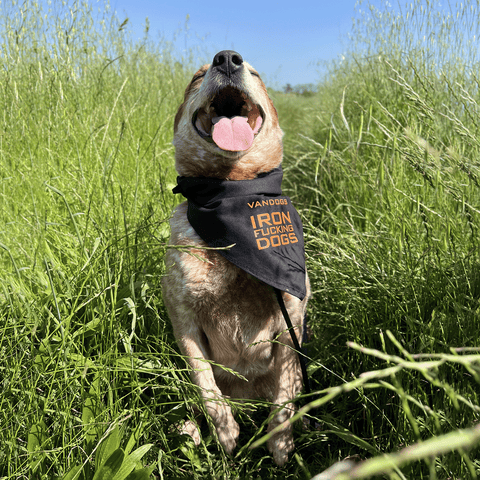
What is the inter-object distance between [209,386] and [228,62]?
56.1 inches

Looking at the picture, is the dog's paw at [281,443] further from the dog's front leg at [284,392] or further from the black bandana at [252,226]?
the black bandana at [252,226]

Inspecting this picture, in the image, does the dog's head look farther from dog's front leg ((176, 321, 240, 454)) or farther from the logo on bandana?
dog's front leg ((176, 321, 240, 454))

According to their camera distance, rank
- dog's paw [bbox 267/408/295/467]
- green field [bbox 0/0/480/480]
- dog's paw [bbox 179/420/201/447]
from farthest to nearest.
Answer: dog's paw [bbox 179/420/201/447] → dog's paw [bbox 267/408/295/467] → green field [bbox 0/0/480/480]

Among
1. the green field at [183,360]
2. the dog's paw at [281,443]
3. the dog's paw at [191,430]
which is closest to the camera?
the green field at [183,360]

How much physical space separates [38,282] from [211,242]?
90 cm

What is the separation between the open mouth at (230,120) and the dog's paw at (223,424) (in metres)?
1.08

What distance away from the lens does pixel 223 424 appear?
61.2 inches

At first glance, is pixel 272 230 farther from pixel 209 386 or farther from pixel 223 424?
pixel 223 424

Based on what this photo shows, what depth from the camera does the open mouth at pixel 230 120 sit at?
62.1 inches

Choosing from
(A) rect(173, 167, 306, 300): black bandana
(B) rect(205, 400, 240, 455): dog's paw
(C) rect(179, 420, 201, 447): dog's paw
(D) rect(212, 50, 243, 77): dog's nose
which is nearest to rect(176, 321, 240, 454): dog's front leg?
(B) rect(205, 400, 240, 455): dog's paw

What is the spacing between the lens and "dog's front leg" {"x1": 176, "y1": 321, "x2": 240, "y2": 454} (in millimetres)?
1532

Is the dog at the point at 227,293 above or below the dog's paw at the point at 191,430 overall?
above

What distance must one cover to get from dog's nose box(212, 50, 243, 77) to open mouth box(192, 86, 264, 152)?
0.25ft

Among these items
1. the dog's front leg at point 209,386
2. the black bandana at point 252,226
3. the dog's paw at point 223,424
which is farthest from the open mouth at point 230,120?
the dog's paw at point 223,424
